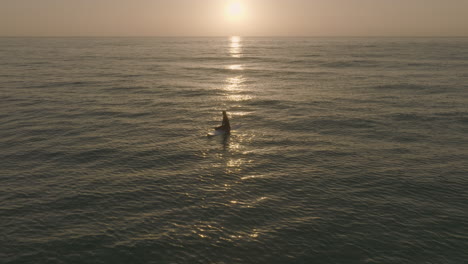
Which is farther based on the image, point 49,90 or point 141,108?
point 49,90

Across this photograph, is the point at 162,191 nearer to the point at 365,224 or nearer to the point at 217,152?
the point at 217,152

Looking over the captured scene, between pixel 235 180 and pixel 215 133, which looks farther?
pixel 215 133

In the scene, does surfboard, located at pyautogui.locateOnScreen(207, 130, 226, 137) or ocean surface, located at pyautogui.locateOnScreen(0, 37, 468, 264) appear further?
surfboard, located at pyautogui.locateOnScreen(207, 130, 226, 137)

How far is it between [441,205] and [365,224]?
812cm

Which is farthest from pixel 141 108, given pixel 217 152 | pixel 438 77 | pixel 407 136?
pixel 438 77

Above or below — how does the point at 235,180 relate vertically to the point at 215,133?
below

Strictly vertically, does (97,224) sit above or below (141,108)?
below

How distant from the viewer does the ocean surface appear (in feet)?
77.0

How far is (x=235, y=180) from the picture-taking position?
33875mm

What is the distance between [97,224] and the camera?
2608 cm

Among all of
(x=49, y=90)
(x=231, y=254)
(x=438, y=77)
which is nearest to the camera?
(x=231, y=254)

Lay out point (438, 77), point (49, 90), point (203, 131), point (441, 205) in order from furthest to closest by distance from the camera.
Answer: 1. point (438, 77)
2. point (49, 90)
3. point (203, 131)
4. point (441, 205)

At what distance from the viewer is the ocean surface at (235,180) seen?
23.5 meters

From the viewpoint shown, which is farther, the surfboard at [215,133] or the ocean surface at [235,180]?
the surfboard at [215,133]
